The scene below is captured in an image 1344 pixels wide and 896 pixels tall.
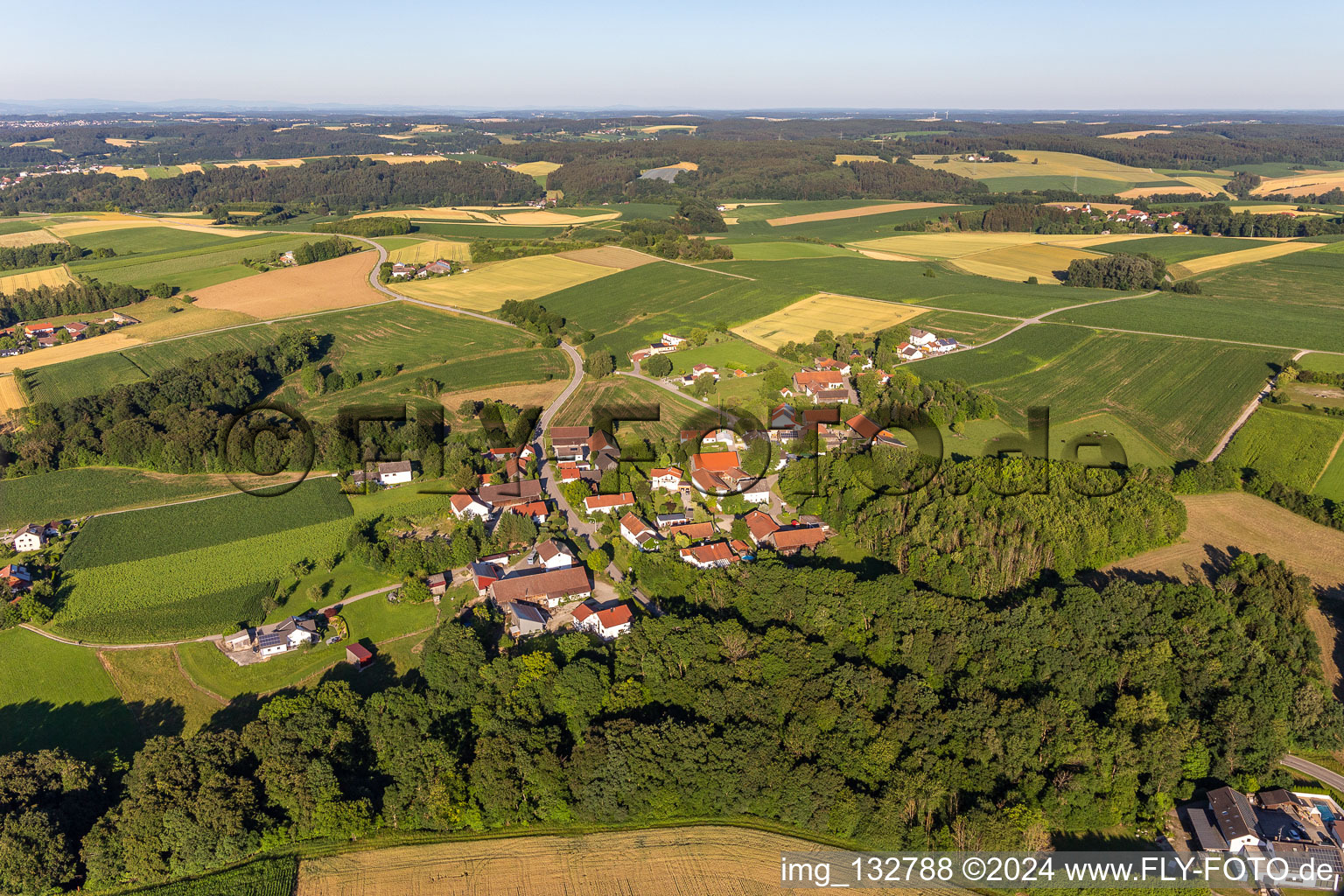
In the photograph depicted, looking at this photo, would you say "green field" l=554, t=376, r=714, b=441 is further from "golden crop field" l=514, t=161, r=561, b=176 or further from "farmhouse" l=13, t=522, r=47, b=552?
"golden crop field" l=514, t=161, r=561, b=176

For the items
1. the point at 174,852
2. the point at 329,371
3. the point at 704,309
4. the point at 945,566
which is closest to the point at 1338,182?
the point at 704,309

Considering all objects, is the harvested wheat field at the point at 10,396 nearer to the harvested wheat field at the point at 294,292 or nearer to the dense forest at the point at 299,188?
the harvested wheat field at the point at 294,292

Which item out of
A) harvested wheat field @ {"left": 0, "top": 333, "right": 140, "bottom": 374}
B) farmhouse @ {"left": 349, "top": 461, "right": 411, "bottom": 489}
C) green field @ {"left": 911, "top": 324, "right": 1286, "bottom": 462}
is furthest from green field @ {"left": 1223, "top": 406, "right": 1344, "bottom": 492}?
harvested wheat field @ {"left": 0, "top": 333, "right": 140, "bottom": 374}

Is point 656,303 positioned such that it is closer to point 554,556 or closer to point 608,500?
point 608,500

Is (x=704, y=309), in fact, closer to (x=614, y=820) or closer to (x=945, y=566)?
(x=945, y=566)

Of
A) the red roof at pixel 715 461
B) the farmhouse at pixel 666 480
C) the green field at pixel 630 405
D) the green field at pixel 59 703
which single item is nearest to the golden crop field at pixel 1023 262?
the green field at pixel 630 405

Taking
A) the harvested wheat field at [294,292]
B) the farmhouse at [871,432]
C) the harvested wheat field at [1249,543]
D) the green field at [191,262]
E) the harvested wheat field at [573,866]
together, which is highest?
the green field at [191,262]
